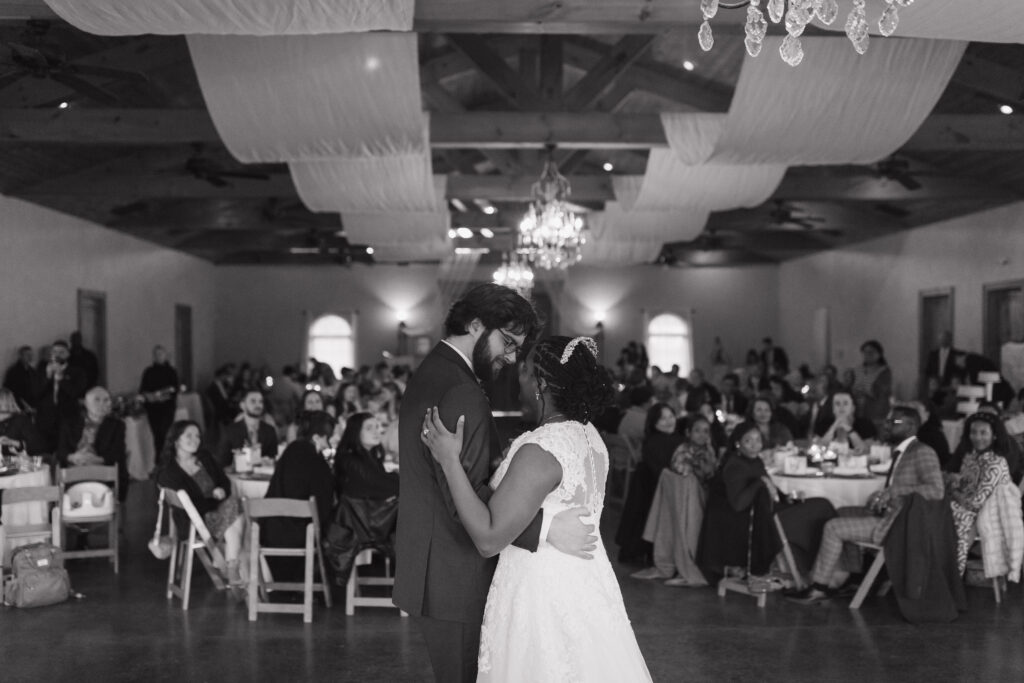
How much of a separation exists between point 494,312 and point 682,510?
14.6ft

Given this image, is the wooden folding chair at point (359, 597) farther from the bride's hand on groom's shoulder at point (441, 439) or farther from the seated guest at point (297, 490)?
the bride's hand on groom's shoulder at point (441, 439)

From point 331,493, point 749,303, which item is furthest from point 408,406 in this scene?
point 749,303

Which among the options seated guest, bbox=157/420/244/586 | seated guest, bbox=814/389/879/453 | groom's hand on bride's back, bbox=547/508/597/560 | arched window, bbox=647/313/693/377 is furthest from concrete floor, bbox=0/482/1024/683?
arched window, bbox=647/313/693/377

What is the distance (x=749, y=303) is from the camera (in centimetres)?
2130

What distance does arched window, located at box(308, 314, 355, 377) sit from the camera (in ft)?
69.9

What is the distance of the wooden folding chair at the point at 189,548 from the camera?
612cm

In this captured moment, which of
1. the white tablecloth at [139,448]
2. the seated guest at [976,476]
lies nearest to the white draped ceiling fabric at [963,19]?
the seated guest at [976,476]

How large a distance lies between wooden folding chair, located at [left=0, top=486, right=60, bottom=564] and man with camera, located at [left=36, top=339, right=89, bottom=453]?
9.52ft

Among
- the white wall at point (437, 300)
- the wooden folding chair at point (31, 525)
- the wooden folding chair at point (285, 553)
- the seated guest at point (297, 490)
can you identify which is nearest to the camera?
the wooden folding chair at point (285, 553)

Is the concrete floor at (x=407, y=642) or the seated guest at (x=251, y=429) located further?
the seated guest at (x=251, y=429)

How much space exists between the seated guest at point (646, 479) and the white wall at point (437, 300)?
13.4 meters

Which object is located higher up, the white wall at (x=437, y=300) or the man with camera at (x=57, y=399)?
the white wall at (x=437, y=300)

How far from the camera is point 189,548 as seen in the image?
6.23 metres

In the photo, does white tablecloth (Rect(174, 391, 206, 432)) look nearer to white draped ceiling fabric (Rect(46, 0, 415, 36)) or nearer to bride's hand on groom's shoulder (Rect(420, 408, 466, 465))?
white draped ceiling fabric (Rect(46, 0, 415, 36))
